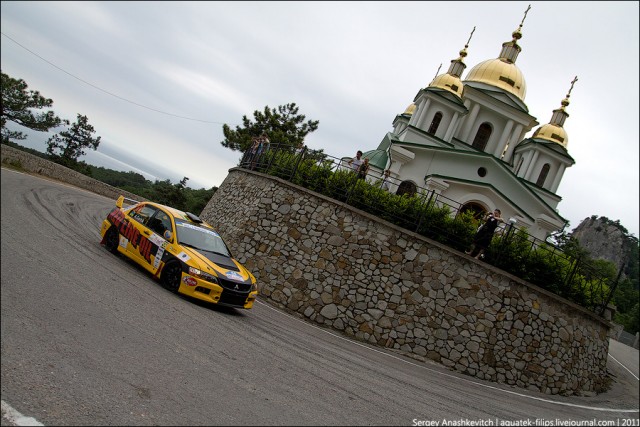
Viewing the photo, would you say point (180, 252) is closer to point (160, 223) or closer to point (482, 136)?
point (160, 223)

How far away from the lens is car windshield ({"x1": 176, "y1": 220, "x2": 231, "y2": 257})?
945cm

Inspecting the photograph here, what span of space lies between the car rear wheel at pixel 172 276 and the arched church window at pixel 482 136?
2831 cm

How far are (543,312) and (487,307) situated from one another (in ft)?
5.71

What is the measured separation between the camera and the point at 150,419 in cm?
373

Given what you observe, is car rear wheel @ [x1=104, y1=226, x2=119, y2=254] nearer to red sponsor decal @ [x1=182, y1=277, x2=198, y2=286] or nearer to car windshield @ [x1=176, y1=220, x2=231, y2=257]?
car windshield @ [x1=176, y1=220, x2=231, y2=257]

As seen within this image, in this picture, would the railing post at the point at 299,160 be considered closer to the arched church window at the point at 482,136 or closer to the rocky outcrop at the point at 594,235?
the rocky outcrop at the point at 594,235

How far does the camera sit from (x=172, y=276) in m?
8.80

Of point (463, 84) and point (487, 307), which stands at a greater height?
point (463, 84)

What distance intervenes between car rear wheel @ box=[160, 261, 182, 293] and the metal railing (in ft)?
23.1

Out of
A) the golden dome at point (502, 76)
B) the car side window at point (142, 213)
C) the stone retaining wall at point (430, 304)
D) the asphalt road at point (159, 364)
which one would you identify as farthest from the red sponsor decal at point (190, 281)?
the golden dome at point (502, 76)

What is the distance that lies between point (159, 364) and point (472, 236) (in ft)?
36.8

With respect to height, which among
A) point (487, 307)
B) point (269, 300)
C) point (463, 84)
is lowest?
point (269, 300)

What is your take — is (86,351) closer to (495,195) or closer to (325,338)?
(325,338)

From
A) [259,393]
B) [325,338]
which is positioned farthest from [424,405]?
[325,338]
